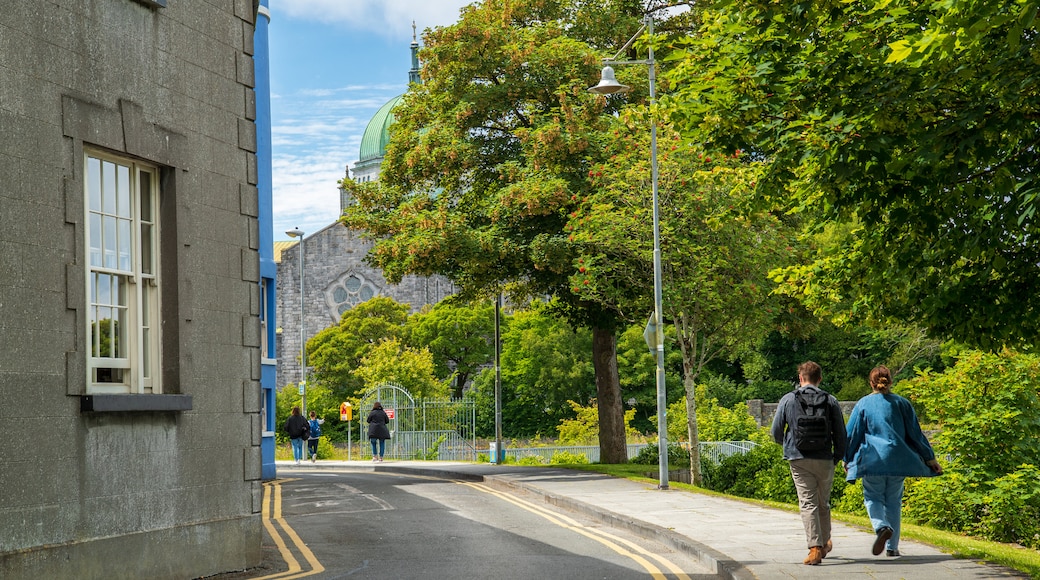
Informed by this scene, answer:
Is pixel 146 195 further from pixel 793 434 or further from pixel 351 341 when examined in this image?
pixel 351 341

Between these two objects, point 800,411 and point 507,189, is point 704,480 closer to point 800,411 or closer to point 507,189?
point 507,189

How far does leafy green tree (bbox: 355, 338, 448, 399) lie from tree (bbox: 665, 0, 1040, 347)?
46.9 meters

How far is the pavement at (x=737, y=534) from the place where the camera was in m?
9.34

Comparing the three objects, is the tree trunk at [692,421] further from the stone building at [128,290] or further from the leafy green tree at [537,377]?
the leafy green tree at [537,377]

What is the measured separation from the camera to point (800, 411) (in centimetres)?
1024

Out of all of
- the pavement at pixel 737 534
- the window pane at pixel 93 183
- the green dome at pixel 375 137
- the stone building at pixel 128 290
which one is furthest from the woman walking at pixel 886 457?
the green dome at pixel 375 137

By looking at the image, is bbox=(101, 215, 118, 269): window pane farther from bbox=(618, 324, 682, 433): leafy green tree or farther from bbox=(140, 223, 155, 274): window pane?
bbox=(618, 324, 682, 433): leafy green tree

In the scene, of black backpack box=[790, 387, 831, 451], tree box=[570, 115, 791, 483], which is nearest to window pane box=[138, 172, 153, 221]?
black backpack box=[790, 387, 831, 451]

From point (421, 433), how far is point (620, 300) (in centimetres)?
1801

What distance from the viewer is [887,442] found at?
10.2m

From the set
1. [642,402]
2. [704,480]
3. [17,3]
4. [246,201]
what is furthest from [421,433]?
[17,3]

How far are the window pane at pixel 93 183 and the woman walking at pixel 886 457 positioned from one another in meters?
6.66

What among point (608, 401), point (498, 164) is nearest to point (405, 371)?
point (608, 401)

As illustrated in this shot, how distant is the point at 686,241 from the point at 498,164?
609 cm
